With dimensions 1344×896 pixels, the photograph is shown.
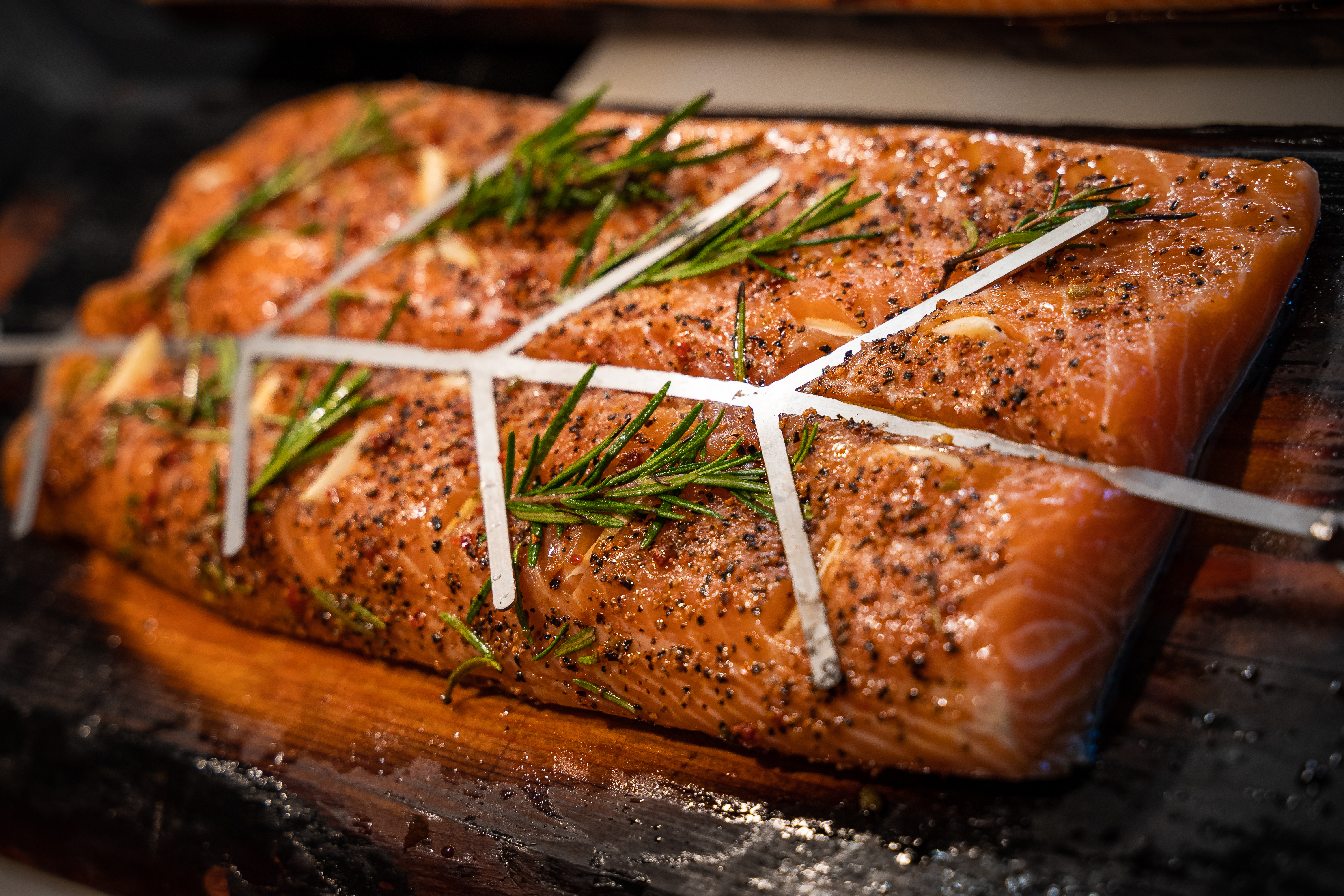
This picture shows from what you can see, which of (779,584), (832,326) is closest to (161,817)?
(779,584)

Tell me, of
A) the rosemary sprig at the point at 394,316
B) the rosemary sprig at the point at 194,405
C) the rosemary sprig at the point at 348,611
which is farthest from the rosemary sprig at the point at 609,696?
the rosemary sprig at the point at 194,405

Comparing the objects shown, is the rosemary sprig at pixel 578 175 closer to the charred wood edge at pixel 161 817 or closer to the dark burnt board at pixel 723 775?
the dark burnt board at pixel 723 775

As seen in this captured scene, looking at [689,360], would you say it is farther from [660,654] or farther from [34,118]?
[34,118]

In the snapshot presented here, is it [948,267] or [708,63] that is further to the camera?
[708,63]

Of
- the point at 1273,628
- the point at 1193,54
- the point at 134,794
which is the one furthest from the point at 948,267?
the point at 134,794

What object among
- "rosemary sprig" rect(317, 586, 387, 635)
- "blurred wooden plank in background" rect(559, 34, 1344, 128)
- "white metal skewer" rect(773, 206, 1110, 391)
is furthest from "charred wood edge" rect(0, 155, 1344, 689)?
"blurred wooden plank in background" rect(559, 34, 1344, 128)

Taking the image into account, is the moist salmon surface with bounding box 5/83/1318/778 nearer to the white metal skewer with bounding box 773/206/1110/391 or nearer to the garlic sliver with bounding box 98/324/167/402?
the white metal skewer with bounding box 773/206/1110/391
